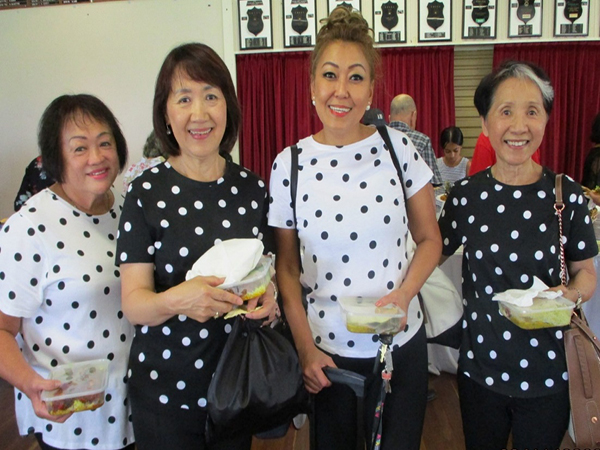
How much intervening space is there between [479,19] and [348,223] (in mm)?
5205

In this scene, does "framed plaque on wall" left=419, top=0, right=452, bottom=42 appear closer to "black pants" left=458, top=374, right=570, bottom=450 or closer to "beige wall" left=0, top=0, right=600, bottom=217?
"beige wall" left=0, top=0, right=600, bottom=217

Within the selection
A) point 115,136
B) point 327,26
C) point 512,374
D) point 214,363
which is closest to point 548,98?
point 327,26

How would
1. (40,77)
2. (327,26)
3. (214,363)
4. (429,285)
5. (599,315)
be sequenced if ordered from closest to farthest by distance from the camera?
(214,363), (327,26), (429,285), (599,315), (40,77)

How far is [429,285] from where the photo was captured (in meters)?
1.75

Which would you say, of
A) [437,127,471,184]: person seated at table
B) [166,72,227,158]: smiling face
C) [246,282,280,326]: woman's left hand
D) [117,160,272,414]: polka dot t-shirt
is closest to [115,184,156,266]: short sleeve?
[117,160,272,414]: polka dot t-shirt

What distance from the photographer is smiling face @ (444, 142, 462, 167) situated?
5099 mm

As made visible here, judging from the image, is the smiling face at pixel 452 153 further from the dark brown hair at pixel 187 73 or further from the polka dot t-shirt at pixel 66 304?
the polka dot t-shirt at pixel 66 304

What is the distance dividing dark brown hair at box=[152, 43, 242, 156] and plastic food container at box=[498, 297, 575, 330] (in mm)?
1059

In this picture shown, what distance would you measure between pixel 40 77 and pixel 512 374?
6.59 metres

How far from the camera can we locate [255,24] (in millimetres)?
5586

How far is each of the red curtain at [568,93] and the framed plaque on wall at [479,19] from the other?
27 centimetres

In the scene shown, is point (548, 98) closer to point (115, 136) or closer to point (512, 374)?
point (512, 374)

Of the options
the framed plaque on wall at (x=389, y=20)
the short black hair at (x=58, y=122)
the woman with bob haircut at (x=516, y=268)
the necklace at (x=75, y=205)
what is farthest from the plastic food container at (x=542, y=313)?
the framed plaque on wall at (x=389, y=20)

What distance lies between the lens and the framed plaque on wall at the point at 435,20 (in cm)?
539
